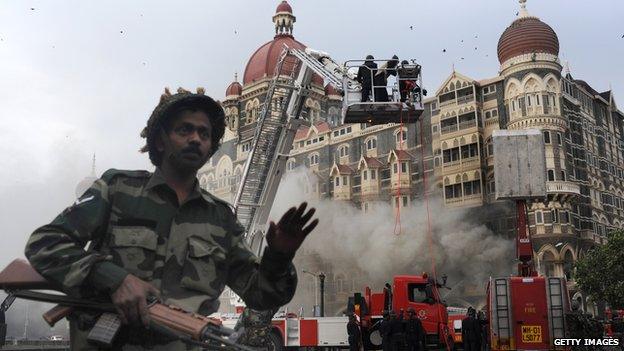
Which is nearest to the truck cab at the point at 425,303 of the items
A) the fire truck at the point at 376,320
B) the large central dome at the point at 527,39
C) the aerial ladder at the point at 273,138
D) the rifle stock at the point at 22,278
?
the fire truck at the point at 376,320

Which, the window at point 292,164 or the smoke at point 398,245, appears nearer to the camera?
the smoke at point 398,245

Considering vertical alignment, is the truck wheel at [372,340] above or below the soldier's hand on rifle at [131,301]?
below

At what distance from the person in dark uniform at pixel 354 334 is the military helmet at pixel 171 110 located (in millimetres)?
13595

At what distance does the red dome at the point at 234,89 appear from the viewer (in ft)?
201

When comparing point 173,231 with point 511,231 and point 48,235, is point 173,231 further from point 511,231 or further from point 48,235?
point 511,231

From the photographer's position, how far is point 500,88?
141 ft

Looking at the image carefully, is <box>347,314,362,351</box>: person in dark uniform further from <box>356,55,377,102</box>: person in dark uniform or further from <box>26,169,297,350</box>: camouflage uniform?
<box>26,169,297,350</box>: camouflage uniform

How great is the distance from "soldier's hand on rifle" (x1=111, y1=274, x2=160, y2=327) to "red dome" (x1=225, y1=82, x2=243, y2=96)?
5958cm

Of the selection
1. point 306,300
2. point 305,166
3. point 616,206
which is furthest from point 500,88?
point 306,300

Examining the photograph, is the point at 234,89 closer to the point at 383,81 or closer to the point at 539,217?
the point at 539,217

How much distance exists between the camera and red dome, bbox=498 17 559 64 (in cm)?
4144

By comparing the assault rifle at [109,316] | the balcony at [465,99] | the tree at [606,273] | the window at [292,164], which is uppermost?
the balcony at [465,99]

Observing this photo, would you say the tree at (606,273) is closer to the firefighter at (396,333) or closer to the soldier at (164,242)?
the firefighter at (396,333)

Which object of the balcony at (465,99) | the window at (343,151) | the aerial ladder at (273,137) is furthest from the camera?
the window at (343,151)
